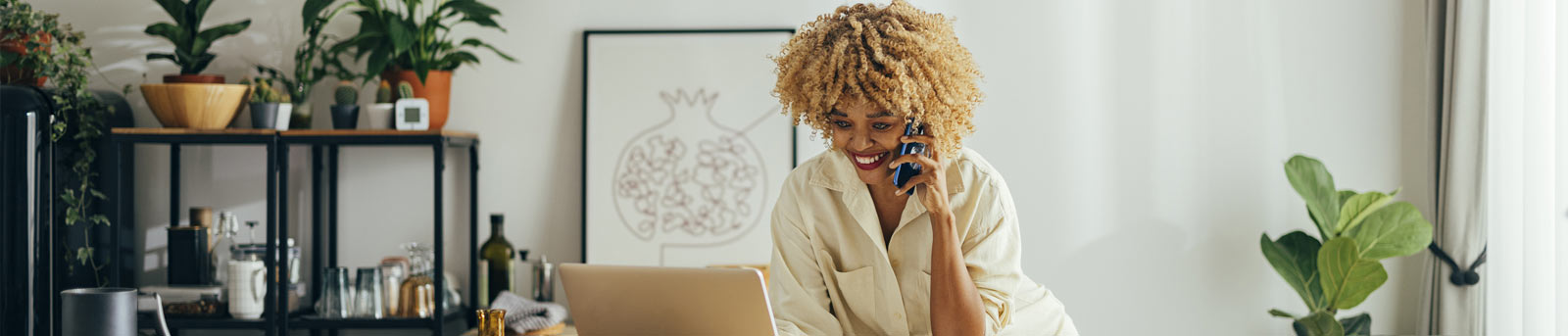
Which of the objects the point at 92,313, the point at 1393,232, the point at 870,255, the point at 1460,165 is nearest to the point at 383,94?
the point at 92,313

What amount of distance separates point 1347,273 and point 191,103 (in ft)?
9.95

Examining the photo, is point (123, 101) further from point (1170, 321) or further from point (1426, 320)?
point (1426, 320)

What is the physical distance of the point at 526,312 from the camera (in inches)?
109

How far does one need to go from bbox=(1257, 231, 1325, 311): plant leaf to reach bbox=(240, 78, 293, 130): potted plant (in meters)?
2.66

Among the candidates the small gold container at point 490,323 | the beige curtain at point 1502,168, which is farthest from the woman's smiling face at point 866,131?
the beige curtain at point 1502,168

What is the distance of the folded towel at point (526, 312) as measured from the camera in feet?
8.93

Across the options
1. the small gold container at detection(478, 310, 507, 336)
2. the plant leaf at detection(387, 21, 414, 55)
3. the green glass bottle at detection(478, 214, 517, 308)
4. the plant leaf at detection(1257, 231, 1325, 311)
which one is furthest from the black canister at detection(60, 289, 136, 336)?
the plant leaf at detection(1257, 231, 1325, 311)

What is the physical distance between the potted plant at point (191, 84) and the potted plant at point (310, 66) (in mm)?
136

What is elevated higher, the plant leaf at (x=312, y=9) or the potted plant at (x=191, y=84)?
the plant leaf at (x=312, y=9)

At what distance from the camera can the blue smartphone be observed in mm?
1651

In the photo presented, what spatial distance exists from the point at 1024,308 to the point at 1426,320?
5.41ft

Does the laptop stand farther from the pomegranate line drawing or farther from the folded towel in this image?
the pomegranate line drawing

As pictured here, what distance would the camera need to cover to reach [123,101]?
296cm

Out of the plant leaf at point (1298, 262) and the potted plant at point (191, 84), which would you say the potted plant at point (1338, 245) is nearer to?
the plant leaf at point (1298, 262)
